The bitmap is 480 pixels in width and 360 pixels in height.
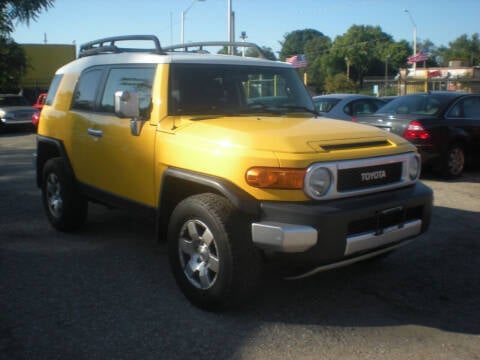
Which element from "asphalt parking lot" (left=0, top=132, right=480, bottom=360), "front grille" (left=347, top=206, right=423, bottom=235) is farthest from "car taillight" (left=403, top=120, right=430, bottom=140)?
"front grille" (left=347, top=206, right=423, bottom=235)

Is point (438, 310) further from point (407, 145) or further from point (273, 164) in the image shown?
point (273, 164)

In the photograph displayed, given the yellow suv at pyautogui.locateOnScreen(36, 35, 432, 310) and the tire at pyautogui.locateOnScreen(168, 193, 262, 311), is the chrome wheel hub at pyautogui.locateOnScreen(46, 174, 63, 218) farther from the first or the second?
the tire at pyautogui.locateOnScreen(168, 193, 262, 311)

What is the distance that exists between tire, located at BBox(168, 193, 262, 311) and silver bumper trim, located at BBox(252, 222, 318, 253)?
0.59 ft

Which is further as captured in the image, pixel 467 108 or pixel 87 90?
pixel 467 108

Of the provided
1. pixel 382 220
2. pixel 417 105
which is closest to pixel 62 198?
pixel 382 220

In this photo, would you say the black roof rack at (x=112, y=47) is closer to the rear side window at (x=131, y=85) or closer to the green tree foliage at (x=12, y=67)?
the rear side window at (x=131, y=85)

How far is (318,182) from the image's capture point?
355 centimetres

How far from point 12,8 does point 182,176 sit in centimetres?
987

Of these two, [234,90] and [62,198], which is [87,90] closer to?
[62,198]

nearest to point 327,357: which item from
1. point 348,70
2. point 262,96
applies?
point 262,96

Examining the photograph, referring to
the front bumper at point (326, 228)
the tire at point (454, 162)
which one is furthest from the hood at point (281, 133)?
the tire at point (454, 162)

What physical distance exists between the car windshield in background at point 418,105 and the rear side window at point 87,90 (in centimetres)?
592

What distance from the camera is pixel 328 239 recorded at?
134 inches

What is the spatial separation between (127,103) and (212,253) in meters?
1.39
